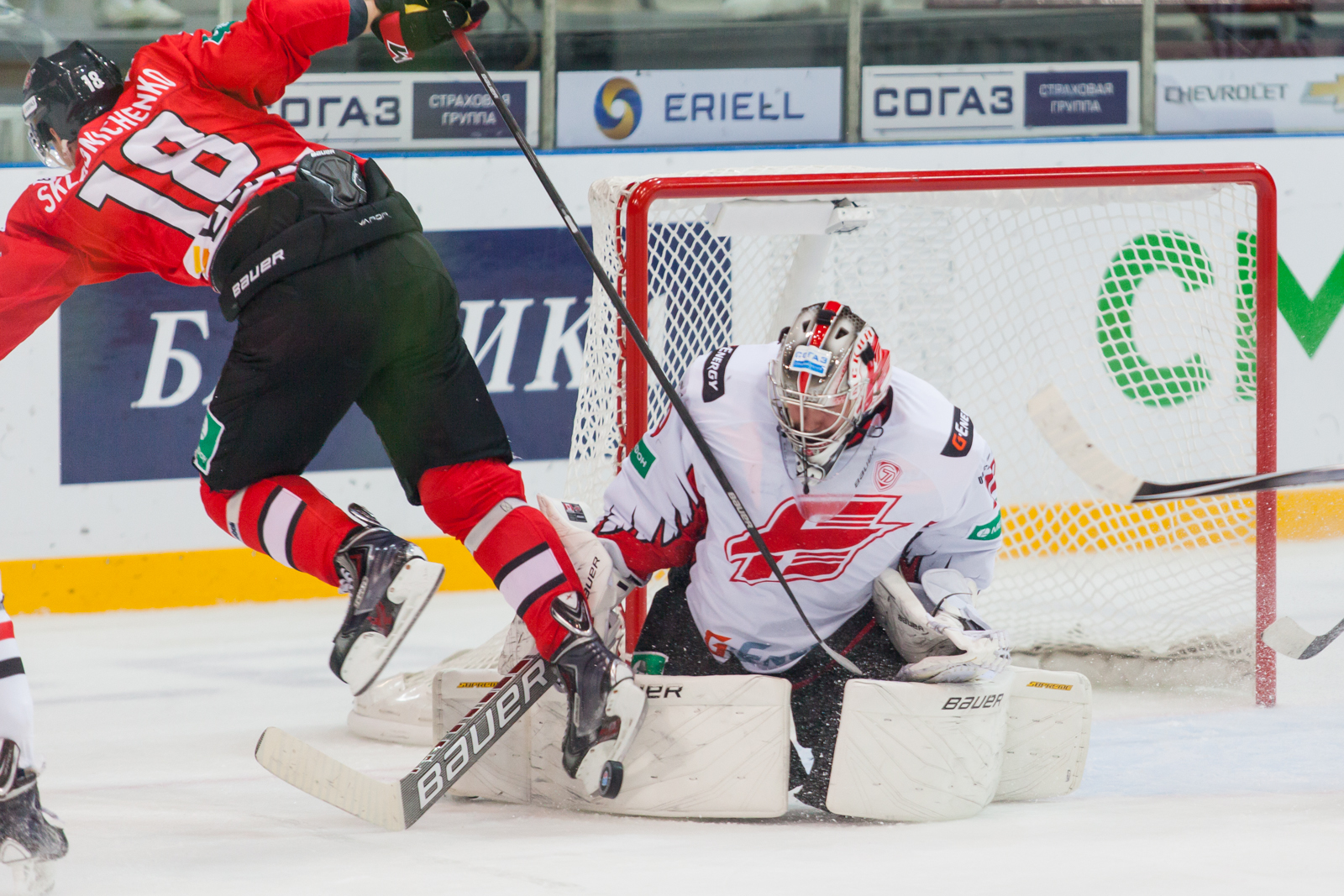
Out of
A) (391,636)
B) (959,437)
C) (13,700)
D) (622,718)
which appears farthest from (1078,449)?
(13,700)

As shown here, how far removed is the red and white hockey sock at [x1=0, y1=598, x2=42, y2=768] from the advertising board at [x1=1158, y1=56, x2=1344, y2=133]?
3874 mm

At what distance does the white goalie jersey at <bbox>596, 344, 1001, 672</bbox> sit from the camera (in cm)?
235

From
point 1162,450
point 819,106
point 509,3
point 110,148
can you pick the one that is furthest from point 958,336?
point 110,148

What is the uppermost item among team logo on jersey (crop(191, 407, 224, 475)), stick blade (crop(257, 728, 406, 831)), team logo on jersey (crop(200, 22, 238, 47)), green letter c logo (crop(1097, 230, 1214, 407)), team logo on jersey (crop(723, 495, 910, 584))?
team logo on jersey (crop(200, 22, 238, 47))

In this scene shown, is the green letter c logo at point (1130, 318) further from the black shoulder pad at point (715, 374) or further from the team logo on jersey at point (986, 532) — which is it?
the black shoulder pad at point (715, 374)

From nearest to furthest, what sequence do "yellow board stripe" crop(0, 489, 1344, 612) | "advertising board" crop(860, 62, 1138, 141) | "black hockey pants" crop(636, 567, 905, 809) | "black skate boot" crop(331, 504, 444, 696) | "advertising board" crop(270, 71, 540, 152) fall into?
"black skate boot" crop(331, 504, 444, 696), "black hockey pants" crop(636, 567, 905, 809), "yellow board stripe" crop(0, 489, 1344, 612), "advertising board" crop(270, 71, 540, 152), "advertising board" crop(860, 62, 1138, 141)

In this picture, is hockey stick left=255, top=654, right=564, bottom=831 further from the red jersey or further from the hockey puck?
the red jersey

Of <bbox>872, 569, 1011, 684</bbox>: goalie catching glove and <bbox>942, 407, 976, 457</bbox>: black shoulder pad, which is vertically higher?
<bbox>942, 407, 976, 457</bbox>: black shoulder pad

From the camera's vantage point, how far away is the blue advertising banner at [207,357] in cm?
398

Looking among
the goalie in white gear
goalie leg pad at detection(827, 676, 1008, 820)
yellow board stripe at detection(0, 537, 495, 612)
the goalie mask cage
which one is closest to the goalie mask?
the goalie in white gear

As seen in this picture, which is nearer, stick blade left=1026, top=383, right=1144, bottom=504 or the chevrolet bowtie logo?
stick blade left=1026, top=383, right=1144, bottom=504

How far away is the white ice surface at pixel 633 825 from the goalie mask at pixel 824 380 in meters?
0.57

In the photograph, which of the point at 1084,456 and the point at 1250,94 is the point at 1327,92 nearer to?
the point at 1250,94

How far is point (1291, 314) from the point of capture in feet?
15.4
